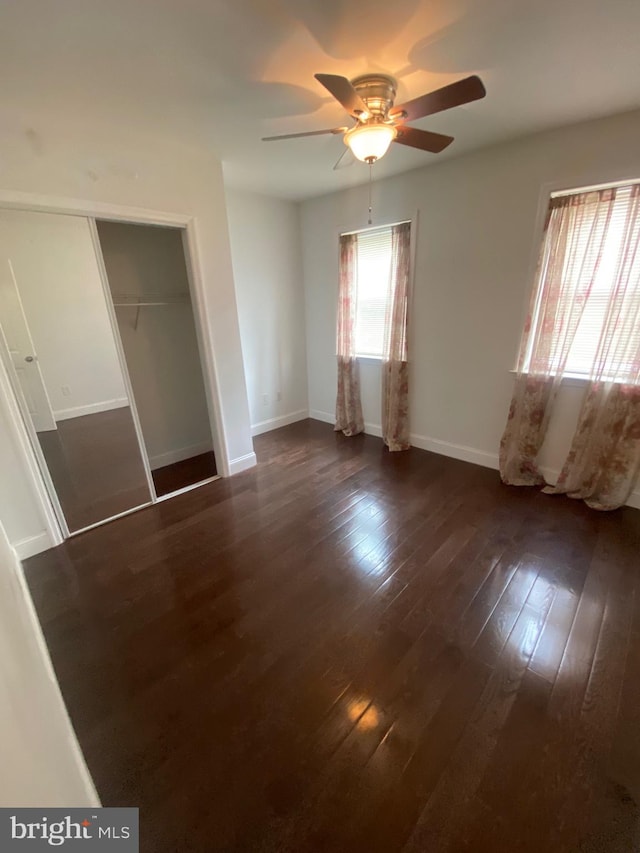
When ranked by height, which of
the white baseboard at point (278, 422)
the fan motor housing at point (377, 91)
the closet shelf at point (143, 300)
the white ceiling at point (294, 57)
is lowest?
the white baseboard at point (278, 422)

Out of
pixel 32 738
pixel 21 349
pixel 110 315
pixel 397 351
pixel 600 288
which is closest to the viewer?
pixel 32 738

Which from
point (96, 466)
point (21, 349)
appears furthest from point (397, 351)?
point (21, 349)

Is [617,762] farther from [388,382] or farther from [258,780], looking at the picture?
[388,382]

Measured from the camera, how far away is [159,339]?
11.1 feet

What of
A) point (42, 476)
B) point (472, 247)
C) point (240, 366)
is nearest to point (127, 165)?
point (240, 366)

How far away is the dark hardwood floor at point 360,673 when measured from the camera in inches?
42.8

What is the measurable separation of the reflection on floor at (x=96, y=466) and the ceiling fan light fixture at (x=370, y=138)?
233 centimetres

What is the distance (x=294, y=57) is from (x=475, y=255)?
1.96 metres

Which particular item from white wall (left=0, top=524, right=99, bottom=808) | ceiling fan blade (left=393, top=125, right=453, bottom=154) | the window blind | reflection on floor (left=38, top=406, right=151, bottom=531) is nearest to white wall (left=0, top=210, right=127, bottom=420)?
reflection on floor (left=38, top=406, right=151, bottom=531)

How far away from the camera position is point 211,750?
4.11 feet

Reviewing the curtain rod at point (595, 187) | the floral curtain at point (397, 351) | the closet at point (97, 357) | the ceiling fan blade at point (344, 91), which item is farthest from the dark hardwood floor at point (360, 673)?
the ceiling fan blade at point (344, 91)

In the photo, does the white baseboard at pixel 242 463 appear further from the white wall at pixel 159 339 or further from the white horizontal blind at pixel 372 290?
the white horizontal blind at pixel 372 290

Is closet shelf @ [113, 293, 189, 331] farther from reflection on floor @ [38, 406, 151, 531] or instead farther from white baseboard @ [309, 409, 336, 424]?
white baseboard @ [309, 409, 336, 424]

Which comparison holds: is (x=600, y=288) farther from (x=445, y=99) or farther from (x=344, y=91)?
(x=344, y=91)
